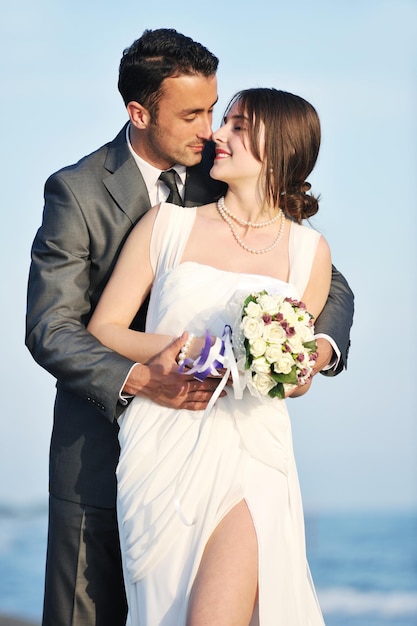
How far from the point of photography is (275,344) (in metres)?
3.11

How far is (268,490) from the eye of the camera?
3.36 metres

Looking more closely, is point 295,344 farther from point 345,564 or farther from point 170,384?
point 345,564

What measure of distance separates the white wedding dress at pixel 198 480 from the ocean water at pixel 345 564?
7459 mm

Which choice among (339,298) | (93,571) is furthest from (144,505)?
(339,298)

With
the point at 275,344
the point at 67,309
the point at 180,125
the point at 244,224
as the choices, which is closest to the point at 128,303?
Result: the point at 67,309

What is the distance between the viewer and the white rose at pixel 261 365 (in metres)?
3.11

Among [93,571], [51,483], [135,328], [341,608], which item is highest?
[135,328]

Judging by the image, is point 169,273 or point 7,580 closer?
point 169,273

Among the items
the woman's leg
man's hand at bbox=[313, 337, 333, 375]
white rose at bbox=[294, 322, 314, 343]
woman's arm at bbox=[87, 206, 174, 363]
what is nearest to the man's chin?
woman's arm at bbox=[87, 206, 174, 363]

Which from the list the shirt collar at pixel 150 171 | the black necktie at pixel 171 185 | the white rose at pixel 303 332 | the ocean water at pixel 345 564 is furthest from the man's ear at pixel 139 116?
the ocean water at pixel 345 564

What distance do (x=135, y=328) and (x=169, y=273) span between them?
0.36 metres

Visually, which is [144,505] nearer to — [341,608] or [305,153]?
[305,153]

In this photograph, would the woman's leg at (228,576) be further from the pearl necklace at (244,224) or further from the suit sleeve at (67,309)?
the pearl necklace at (244,224)

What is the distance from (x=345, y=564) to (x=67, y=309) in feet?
37.7
